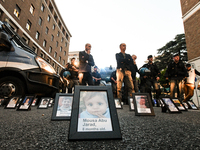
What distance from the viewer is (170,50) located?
83.9 feet

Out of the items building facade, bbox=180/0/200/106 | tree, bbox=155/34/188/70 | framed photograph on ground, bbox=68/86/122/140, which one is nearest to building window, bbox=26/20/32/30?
framed photograph on ground, bbox=68/86/122/140

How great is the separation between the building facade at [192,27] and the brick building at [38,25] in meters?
18.7

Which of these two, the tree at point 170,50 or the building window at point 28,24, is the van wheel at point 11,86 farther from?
the tree at point 170,50

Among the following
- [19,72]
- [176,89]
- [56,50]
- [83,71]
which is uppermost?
[56,50]

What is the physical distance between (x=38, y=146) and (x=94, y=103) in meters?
0.46

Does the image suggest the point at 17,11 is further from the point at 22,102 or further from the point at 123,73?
the point at 123,73

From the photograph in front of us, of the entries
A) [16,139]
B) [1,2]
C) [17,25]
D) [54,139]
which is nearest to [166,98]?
[54,139]

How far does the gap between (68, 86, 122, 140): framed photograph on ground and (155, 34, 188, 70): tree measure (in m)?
26.9

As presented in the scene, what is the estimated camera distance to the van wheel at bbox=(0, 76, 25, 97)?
10.7ft

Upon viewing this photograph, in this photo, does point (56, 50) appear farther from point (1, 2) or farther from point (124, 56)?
point (124, 56)

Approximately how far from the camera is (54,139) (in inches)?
33.3

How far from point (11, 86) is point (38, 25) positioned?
746 inches

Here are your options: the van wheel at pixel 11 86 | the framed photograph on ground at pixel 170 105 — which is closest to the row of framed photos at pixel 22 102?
the van wheel at pixel 11 86

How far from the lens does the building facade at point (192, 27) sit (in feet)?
37.1
